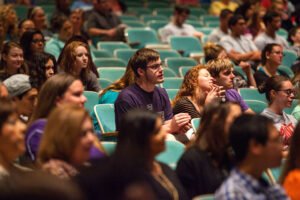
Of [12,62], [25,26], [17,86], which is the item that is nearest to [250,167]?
[17,86]

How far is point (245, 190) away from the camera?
12.0 feet

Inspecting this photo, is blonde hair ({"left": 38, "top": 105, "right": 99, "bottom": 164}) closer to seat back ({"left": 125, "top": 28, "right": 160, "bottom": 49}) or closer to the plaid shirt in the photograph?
the plaid shirt

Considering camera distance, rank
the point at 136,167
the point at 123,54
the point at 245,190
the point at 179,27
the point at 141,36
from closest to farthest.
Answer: the point at 136,167, the point at 245,190, the point at 123,54, the point at 141,36, the point at 179,27

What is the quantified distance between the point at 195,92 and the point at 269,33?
12.8 feet

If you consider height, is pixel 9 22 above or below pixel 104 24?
above

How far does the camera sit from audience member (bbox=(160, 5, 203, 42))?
10.1 m

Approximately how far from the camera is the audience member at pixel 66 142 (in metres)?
3.68

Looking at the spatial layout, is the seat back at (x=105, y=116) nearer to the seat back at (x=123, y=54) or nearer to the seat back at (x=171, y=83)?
the seat back at (x=171, y=83)

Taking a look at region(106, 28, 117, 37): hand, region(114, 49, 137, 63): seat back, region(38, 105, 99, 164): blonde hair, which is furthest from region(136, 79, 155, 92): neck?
region(106, 28, 117, 37): hand

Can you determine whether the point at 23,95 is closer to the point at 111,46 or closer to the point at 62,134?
the point at 62,134

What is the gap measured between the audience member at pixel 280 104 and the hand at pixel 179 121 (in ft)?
2.16

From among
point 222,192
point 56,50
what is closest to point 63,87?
point 222,192

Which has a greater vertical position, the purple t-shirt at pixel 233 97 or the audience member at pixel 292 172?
the audience member at pixel 292 172

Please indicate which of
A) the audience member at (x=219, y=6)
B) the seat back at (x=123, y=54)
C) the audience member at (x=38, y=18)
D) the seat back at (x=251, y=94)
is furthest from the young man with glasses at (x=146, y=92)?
the audience member at (x=219, y=6)
